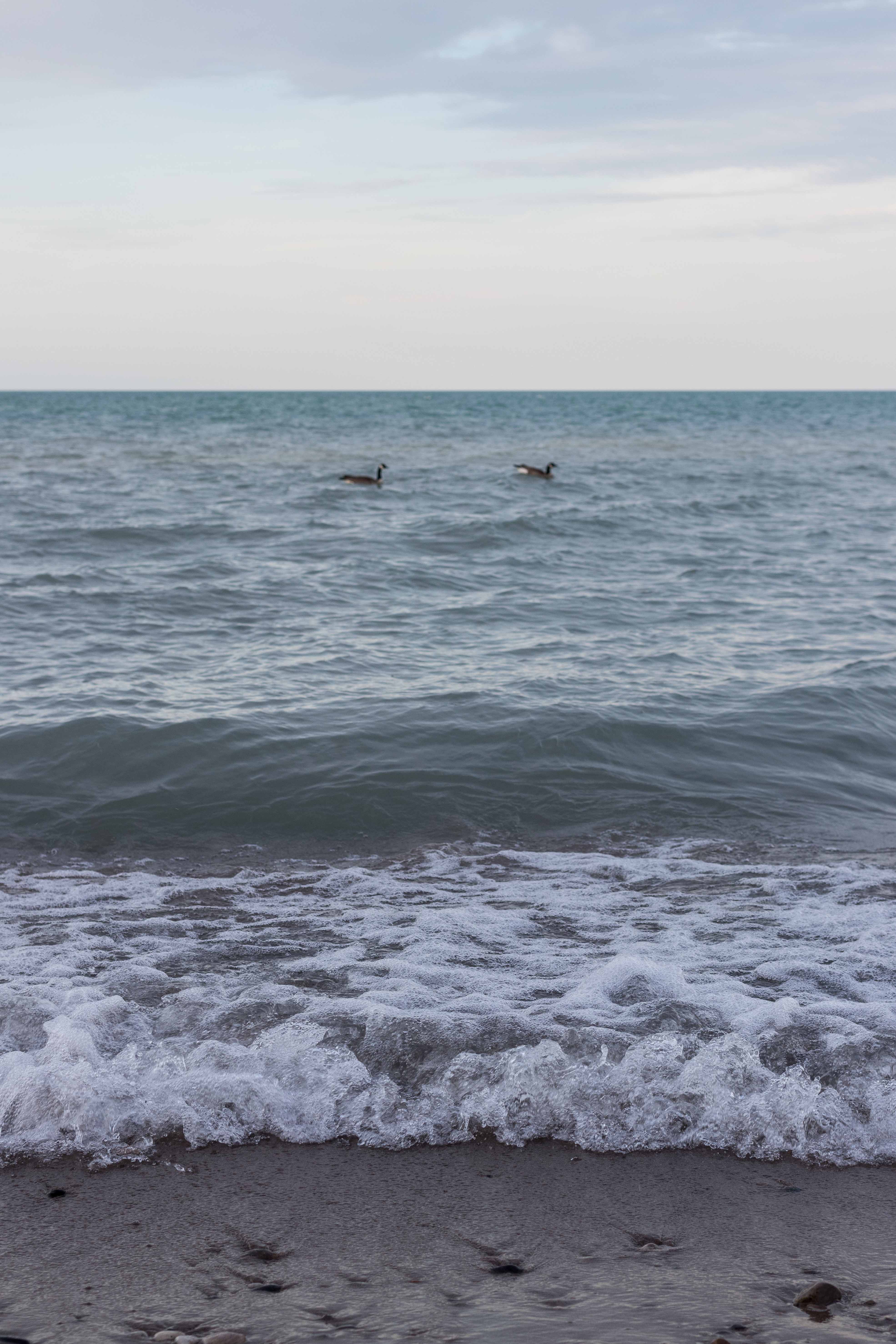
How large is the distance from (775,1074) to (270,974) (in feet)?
6.33

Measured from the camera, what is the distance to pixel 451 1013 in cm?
379

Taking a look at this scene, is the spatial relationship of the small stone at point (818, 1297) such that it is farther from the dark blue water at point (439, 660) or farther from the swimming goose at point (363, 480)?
the swimming goose at point (363, 480)

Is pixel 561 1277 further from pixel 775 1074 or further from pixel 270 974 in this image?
pixel 270 974

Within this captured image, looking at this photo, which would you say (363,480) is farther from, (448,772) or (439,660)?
(448,772)

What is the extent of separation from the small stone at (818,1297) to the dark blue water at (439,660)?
12.2 feet

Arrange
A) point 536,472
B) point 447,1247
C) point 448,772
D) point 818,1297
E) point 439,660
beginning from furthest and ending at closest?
point 536,472
point 439,660
point 448,772
point 447,1247
point 818,1297

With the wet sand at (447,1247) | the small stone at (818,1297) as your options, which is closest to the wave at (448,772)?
the wet sand at (447,1247)

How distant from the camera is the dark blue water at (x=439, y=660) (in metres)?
6.57

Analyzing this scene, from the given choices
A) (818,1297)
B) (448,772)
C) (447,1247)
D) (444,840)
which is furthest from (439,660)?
(818,1297)

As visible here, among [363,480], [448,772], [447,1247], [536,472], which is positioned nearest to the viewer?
[447,1247]

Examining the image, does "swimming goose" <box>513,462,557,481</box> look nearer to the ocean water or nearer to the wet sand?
the ocean water

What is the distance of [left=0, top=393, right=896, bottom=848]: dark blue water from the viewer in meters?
6.57

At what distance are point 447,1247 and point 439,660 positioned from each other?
7.18 metres

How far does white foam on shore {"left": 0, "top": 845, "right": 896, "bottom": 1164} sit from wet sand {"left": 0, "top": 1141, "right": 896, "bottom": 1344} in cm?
15
